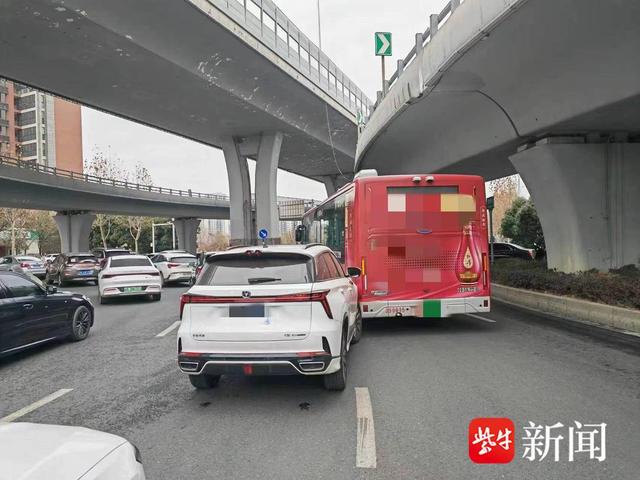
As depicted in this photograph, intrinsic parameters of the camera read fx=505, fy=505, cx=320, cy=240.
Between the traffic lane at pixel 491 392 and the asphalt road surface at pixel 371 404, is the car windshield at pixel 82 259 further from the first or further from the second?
the traffic lane at pixel 491 392

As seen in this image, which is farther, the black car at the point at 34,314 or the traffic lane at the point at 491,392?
the black car at the point at 34,314

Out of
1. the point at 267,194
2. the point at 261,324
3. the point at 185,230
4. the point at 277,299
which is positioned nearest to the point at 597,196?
the point at 277,299

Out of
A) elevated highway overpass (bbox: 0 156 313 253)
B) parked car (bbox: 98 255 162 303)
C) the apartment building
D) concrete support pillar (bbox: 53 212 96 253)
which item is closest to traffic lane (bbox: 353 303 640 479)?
parked car (bbox: 98 255 162 303)

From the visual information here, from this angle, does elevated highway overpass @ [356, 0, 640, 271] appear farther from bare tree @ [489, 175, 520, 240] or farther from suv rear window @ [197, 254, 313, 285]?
bare tree @ [489, 175, 520, 240]

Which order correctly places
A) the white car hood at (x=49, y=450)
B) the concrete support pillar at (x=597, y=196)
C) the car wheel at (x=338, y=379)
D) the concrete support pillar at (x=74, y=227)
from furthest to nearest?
the concrete support pillar at (x=74, y=227) < the concrete support pillar at (x=597, y=196) < the car wheel at (x=338, y=379) < the white car hood at (x=49, y=450)

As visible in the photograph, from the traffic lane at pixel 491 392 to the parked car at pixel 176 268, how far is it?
16.0m

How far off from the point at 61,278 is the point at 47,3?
49.0 feet

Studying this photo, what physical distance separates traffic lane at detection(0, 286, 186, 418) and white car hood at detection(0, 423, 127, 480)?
3136 millimetres

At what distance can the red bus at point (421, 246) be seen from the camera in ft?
30.7

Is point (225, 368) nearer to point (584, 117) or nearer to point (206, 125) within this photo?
point (584, 117)

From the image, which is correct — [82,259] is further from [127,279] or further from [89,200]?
[89,200]

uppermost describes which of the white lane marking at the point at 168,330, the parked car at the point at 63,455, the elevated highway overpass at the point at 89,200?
the elevated highway overpass at the point at 89,200

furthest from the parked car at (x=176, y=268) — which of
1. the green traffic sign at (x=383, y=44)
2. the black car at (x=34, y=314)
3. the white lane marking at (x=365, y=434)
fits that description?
the white lane marking at (x=365, y=434)

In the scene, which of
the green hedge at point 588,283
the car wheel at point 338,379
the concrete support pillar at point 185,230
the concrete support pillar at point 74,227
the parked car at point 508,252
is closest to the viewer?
the car wheel at point 338,379
